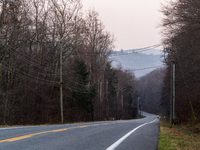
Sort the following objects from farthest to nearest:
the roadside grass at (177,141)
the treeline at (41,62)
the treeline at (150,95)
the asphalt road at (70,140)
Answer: the treeline at (150,95)
the treeline at (41,62)
the roadside grass at (177,141)
the asphalt road at (70,140)

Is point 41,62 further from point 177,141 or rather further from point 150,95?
point 150,95

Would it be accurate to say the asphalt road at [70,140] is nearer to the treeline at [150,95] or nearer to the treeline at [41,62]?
the treeline at [41,62]

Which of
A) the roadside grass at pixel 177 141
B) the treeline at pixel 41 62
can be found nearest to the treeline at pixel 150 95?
the treeline at pixel 41 62

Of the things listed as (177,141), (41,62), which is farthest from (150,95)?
(177,141)

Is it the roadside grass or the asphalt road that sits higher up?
the asphalt road

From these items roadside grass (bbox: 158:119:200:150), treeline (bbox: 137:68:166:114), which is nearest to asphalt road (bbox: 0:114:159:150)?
roadside grass (bbox: 158:119:200:150)

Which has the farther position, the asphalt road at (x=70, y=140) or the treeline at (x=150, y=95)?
the treeline at (x=150, y=95)

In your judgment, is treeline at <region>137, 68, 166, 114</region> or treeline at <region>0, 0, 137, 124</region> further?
treeline at <region>137, 68, 166, 114</region>

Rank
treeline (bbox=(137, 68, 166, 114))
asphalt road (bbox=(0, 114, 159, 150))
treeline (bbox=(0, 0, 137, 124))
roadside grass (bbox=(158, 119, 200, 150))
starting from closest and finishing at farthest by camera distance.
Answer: asphalt road (bbox=(0, 114, 159, 150)) < roadside grass (bbox=(158, 119, 200, 150)) < treeline (bbox=(0, 0, 137, 124)) < treeline (bbox=(137, 68, 166, 114))

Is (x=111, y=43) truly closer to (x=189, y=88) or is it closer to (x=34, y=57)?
(x=34, y=57)

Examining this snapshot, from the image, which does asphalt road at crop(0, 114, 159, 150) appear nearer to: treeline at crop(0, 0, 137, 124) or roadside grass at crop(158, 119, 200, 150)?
roadside grass at crop(158, 119, 200, 150)

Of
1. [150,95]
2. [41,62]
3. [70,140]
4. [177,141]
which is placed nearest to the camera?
[70,140]

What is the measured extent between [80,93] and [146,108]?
377ft

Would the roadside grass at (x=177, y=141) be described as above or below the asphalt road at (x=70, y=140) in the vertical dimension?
below
